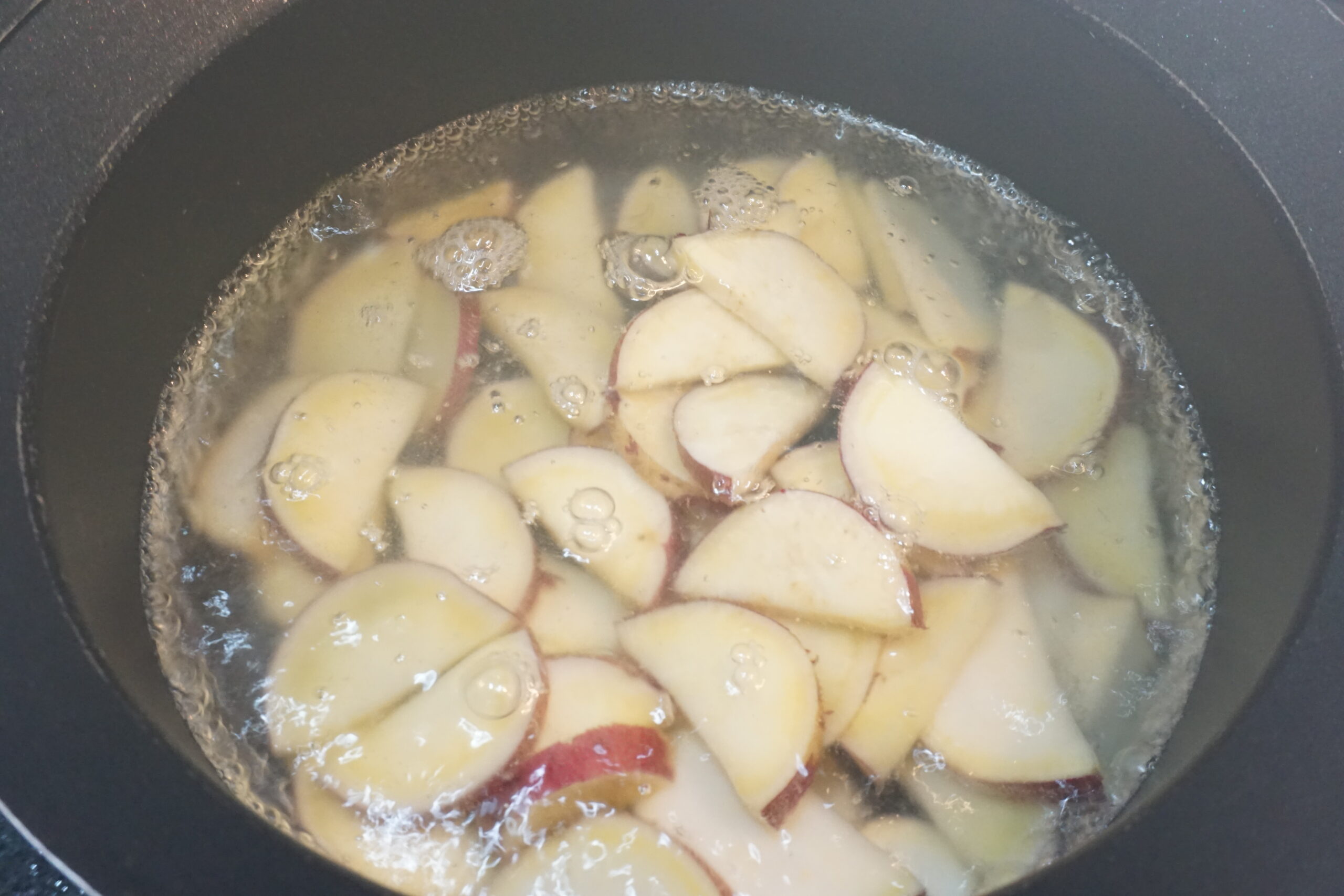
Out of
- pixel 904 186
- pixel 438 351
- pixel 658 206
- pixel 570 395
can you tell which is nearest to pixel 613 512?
pixel 570 395

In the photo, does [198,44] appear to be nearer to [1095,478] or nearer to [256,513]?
[256,513]

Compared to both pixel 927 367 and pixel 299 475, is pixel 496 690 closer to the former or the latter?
pixel 299 475

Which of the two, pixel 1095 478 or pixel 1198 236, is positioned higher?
pixel 1198 236

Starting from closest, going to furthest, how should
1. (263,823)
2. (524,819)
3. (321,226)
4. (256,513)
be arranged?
1. (263,823)
2. (524,819)
3. (256,513)
4. (321,226)

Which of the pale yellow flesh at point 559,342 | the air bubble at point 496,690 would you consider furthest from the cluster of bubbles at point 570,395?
the air bubble at point 496,690

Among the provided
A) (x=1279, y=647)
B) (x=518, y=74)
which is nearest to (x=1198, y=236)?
(x=1279, y=647)

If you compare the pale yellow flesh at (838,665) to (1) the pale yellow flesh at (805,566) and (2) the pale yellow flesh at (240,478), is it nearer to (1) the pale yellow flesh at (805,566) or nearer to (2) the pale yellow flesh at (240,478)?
(1) the pale yellow flesh at (805,566)
